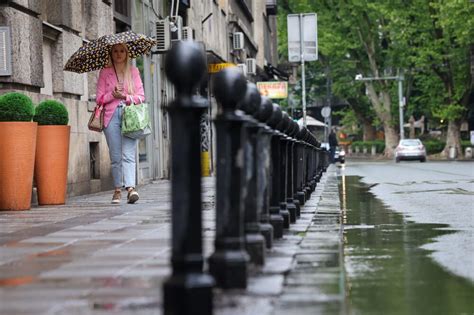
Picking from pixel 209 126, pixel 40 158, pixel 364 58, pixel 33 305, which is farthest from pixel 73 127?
pixel 364 58

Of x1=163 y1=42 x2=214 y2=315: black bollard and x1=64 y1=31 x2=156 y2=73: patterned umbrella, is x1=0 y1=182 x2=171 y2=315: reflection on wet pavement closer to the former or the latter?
x1=163 y1=42 x2=214 y2=315: black bollard

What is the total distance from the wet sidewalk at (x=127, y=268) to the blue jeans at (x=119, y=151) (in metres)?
2.14

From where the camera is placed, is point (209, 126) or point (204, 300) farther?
point (209, 126)

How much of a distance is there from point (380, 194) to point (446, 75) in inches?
1651

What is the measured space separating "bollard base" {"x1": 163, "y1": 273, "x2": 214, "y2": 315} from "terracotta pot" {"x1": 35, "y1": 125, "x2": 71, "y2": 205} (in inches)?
314

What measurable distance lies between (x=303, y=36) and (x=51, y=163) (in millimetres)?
21935

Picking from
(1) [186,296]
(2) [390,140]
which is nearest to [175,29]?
(1) [186,296]

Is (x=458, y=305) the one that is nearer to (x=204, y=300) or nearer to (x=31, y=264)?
(x=204, y=300)

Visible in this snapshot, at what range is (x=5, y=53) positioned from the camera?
1218 cm

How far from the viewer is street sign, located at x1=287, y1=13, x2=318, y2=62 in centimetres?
3262

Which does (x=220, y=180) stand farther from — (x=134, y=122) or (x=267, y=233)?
(x=134, y=122)

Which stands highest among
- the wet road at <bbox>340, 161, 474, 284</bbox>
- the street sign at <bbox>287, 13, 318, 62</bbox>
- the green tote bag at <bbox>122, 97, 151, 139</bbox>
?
the street sign at <bbox>287, 13, 318, 62</bbox>

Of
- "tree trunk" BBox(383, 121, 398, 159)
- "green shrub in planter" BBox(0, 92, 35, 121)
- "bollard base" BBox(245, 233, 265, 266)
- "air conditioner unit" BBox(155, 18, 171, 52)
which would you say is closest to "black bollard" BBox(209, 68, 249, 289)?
"bollard base" BBox(245, 233, 265, 266)

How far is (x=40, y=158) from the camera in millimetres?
12000
